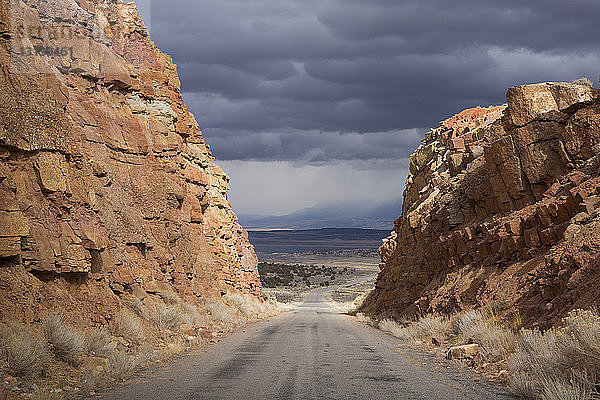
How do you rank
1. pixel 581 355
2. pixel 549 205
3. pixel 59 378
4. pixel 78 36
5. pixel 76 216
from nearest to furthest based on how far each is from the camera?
pixel 581 355, pixel 59 378, pixel 76 216, pixel 549 205, pixel 78 36

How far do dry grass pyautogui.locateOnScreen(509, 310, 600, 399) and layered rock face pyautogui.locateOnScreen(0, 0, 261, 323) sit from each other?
10.3 metres

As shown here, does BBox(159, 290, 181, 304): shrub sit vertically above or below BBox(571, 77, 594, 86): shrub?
below

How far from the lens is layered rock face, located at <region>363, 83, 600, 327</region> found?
47.5 ft

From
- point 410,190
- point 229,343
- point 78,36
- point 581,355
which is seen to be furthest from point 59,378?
point 410,190

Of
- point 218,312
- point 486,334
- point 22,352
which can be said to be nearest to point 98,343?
point 22,352

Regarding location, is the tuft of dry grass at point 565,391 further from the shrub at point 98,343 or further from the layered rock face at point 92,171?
the layered rock face at point 92,171

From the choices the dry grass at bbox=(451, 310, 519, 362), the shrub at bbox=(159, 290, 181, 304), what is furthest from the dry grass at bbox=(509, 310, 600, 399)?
the shrub at bbox=(159, 290, 181, 304)

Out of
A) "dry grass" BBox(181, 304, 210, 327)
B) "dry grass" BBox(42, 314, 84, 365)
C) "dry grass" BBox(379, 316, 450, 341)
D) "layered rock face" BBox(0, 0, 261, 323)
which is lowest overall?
"dry grass" BBox(379, 316, 450, 341)

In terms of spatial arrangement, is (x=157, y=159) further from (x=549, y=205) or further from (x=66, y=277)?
(x=549, y=205)

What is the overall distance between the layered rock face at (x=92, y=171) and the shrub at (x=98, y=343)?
104 centimetres

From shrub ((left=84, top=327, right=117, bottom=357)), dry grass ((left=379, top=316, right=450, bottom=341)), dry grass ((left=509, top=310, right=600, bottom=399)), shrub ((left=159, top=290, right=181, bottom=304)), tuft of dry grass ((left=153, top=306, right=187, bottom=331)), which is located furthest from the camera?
shrub ((left=159, top=290, right=181, bottom=304))

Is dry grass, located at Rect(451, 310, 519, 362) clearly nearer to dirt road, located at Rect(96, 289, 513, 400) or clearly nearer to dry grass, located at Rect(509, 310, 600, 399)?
dirt road, located at Rect(96, 289, 513, 400)

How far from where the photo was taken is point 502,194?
22.0m

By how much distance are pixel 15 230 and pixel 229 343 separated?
858 cm
